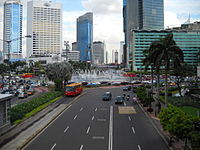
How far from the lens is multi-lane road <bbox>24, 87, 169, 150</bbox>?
17.8 meters

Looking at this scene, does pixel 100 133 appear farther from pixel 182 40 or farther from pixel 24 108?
pixel 182 40

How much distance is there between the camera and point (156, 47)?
101 ft

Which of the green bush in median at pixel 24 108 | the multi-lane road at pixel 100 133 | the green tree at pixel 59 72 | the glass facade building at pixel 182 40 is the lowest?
the multi-lane road at pixel 100 133

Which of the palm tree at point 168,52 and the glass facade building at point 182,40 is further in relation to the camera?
the glass facade building at point 182,40

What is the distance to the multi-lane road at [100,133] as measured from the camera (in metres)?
17.8

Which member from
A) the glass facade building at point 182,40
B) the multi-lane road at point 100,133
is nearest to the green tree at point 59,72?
the multi-lane road at point 100,133

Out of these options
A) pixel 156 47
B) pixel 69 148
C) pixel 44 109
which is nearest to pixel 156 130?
pixel 69 148

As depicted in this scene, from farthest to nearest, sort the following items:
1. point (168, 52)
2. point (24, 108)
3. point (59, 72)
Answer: point (59, 72)
point (168, 52)
point (24, 108)

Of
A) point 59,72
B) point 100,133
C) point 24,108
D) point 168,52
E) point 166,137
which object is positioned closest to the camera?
point 166,137

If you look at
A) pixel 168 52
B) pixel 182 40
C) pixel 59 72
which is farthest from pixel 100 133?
pixel 182 40

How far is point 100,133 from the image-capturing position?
21391mm

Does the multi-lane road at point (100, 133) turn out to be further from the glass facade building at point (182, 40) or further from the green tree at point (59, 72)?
the glass facade building at point (182, 40)

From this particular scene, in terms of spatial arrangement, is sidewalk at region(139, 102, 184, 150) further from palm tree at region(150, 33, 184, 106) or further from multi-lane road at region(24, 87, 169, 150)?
palm tree at region(150, 33, 184, 106)

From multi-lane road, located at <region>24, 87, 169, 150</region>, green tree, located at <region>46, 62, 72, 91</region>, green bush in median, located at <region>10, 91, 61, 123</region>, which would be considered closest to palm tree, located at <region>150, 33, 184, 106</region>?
multi-lane road, located at <region>24, 87, 169, 150</region>
